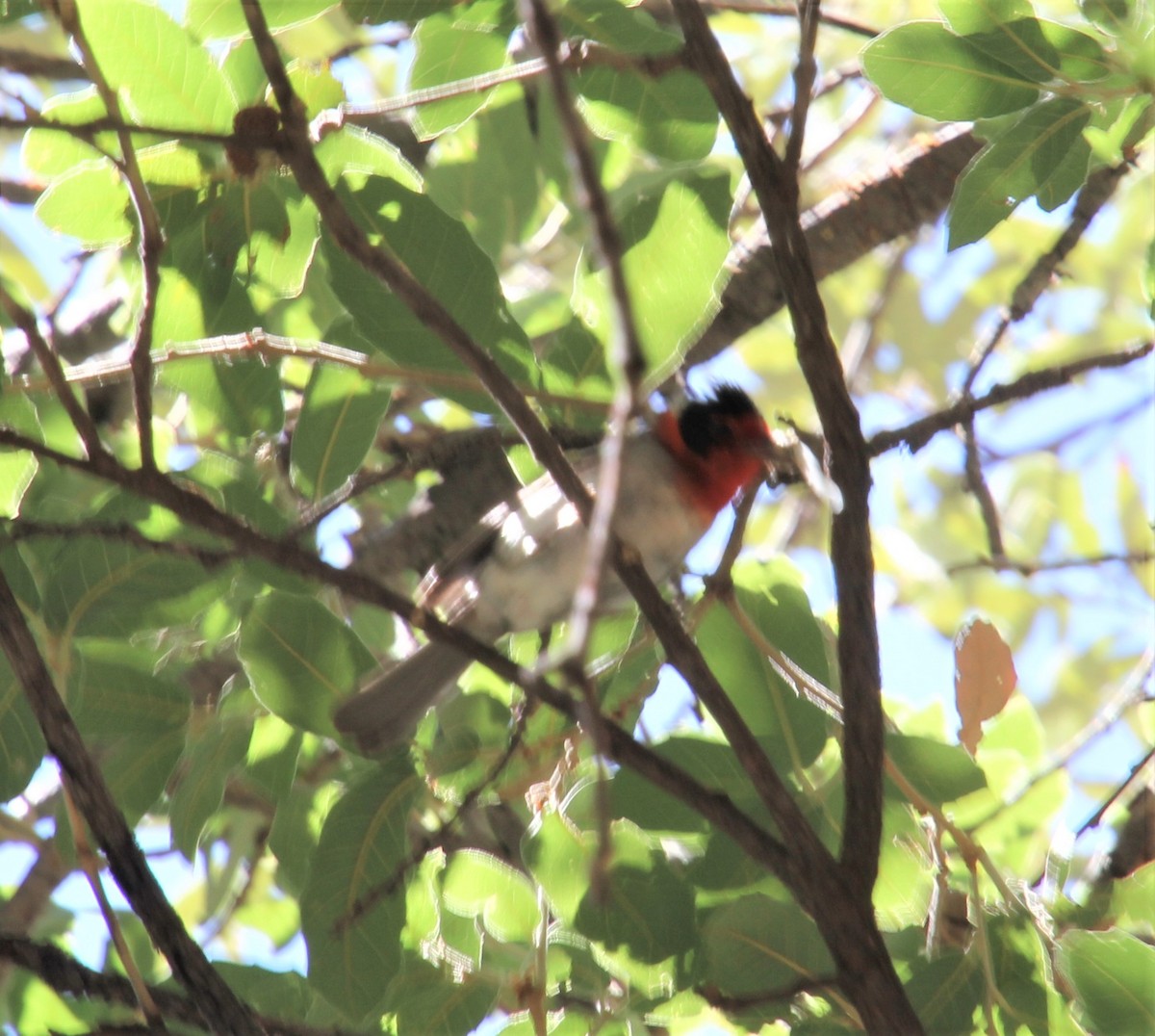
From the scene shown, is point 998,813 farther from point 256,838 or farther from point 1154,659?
point 256,838

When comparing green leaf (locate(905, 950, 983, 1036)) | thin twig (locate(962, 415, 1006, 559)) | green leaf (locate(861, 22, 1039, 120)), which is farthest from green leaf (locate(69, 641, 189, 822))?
thin twig (locate(962, 415, 1006, 559))

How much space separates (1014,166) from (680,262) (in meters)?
0.53

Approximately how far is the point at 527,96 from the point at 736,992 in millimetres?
2065

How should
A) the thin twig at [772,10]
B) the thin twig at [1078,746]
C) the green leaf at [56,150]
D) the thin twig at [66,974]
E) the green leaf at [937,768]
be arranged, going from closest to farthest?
1. the thin twig at [66,974]
2. the green leaf at [937,768]
3. the green leaf at [56,150]
4. the thin twig at [1078,746]
5. the thin twig at [772,10]

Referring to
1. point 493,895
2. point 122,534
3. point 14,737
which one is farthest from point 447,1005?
point 122,534

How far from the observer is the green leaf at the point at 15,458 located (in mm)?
2205

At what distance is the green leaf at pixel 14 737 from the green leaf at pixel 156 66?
89cm

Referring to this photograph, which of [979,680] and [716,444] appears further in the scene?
[716,444]

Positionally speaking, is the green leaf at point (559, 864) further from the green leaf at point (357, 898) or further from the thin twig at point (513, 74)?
the thin twig at point (513, 74)

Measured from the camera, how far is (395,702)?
8.01 ft

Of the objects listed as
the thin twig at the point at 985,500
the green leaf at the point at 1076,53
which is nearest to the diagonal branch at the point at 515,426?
the green leaf at the point at 1076,53

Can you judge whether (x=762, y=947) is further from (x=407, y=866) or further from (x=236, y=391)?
(x=236, y=391)

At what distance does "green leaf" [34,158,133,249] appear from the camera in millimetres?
2277

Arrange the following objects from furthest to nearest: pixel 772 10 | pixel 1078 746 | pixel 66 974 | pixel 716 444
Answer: pixel 716 444, pixel 772 10, pixel 1078 746, pixel 66 974
